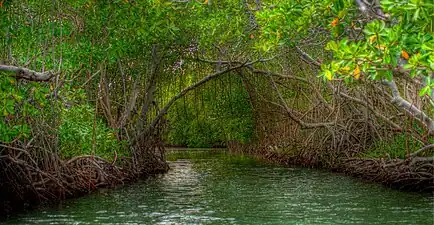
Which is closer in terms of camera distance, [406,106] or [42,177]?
[406,106]

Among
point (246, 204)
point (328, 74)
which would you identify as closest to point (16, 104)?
point (246, 204)

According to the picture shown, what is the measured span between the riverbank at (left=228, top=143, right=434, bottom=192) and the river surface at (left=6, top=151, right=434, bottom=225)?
28cm

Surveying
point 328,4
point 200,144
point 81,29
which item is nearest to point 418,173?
point 328,4

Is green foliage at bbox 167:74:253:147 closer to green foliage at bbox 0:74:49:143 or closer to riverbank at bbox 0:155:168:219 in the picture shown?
riverbank at bbox 0:155:168:219

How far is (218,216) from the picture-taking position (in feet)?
28.5

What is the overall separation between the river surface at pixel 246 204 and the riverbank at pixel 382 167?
0.28 m

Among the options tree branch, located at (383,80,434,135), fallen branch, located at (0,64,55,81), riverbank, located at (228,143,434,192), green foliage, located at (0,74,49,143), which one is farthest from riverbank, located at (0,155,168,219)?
riverbank, located at (228,143,434,192)

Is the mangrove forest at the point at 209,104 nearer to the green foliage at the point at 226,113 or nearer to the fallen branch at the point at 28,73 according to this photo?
the fallen branch at the point at 28,73

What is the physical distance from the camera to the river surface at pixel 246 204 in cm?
832

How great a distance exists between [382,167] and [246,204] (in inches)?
139

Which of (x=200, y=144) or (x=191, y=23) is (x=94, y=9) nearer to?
(x=191, y=23)

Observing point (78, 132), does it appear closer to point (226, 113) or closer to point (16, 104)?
point (16, 104)

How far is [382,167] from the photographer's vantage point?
40.4ft

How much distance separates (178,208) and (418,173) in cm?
398
